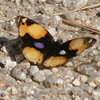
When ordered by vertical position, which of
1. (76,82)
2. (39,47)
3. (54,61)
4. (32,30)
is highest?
(32,30)

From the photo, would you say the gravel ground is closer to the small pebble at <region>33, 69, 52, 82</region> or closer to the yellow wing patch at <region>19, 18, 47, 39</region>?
the small pebble at <region>33, 69, 52, 82</region>

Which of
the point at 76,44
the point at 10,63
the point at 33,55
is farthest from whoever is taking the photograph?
the point at 10,63

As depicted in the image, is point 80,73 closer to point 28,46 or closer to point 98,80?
point 98,80

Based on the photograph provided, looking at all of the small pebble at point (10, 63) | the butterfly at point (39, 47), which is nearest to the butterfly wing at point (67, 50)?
the butterfly at point (39, 47)

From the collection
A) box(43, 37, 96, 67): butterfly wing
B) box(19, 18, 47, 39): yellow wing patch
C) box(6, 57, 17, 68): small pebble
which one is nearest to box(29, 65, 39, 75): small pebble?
box(43, 37, 96, 67): butterfly wing

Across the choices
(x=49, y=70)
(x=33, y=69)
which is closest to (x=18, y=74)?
(x=33, y=69)

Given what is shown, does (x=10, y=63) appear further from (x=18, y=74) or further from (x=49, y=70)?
(x=49, y=70)
